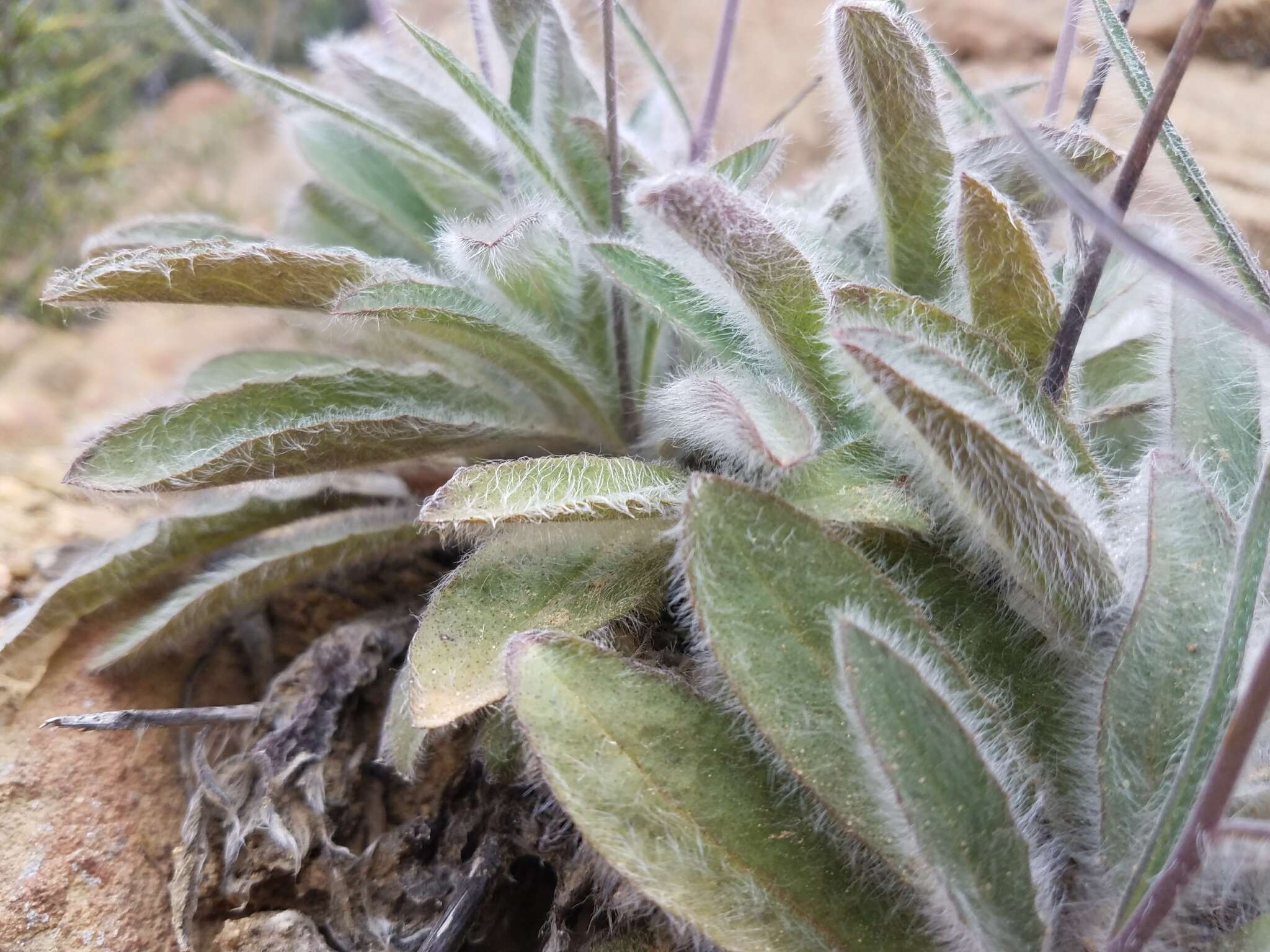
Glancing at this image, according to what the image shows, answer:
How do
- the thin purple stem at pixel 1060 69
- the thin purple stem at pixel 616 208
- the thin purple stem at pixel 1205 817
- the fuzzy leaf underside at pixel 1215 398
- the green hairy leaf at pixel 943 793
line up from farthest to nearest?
the thin purple stem at pixel 1060 69 → the thin purple stem at pixel 616 208 → the fuzzy leaf underside at pixel 1215 398 → the green hairy leaf at pixel 943 793 → the thin purple stem at pixel 1205 817

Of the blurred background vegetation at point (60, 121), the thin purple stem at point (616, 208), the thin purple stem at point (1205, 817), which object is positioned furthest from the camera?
the blurred background vegetation at point (60, 121)

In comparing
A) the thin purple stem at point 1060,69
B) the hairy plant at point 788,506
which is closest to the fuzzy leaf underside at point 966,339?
the hairy plant at point 788,506

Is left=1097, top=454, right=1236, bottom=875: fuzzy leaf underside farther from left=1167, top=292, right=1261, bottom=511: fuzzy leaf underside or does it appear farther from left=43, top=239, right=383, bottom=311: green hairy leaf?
left=43, top=239, right=383, bottom=311: green hairy leaf

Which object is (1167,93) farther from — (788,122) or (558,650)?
(788,122)

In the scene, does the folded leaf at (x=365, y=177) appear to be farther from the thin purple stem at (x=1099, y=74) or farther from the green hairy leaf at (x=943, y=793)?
the green hairy leaf at (x=943, y=793)

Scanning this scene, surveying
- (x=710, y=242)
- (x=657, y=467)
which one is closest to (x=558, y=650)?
(x=657, y=467)

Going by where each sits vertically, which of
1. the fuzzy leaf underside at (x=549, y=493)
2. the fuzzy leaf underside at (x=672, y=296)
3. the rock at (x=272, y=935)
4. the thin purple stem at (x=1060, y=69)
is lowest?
the rock at (x=272, y=935)

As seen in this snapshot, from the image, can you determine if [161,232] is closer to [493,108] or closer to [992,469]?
[493,108]
